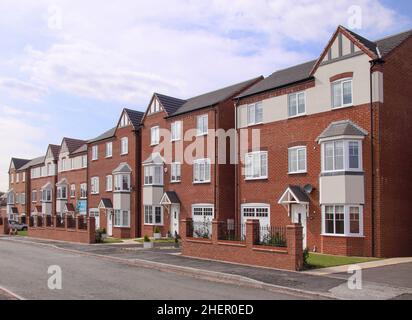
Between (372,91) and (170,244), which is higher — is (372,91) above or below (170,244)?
above

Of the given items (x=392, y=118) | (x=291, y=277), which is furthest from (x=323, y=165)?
(x=291, y=277)

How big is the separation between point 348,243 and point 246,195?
835cm

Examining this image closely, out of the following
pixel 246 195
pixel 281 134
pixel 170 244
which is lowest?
pixel 170 244

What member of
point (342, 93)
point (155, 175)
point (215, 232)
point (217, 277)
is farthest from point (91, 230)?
point (342, 93)

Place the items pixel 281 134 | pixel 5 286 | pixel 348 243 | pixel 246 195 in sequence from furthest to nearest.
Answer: pixel 246 195, pixel 281 134, pixel 348 243, pixel 5 286

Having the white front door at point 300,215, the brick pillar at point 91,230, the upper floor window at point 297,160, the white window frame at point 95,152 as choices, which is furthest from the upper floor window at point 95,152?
→ the white front door at point 300,215

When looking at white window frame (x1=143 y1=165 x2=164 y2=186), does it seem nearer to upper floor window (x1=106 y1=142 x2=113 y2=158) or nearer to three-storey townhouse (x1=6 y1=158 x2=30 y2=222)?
upper floor window (x1=106 y1=142 x2=113 y2=158)

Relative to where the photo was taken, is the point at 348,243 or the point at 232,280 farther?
the point at 348,243

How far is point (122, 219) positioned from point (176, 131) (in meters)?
10.7

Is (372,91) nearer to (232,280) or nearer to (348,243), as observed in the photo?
(348,243)

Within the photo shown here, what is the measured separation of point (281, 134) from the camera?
88.5 feet

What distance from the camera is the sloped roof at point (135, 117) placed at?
41.3 m
